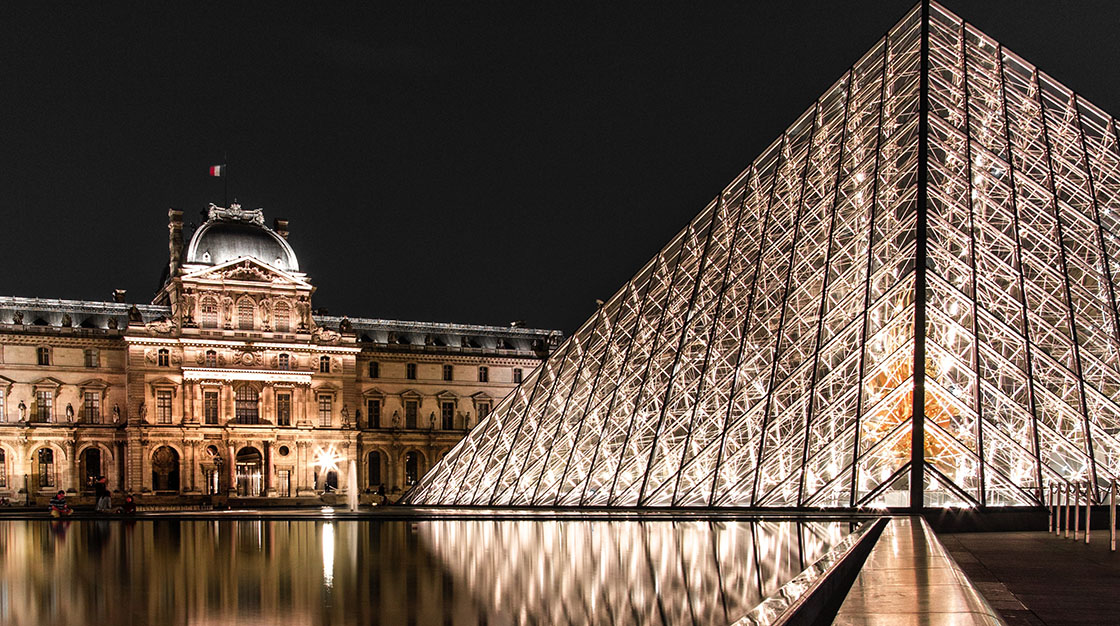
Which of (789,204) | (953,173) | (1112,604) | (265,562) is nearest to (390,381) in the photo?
(789,204)

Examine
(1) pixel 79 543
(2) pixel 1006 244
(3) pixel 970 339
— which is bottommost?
(1) pixel 79 543

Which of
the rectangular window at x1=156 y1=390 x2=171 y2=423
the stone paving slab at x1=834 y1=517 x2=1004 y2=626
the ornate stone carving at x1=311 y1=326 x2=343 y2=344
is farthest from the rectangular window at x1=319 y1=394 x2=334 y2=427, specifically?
the stone paving slab at x1=834 y1=517 x2=1004 y2=626

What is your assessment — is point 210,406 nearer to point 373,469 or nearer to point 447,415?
point 373,469

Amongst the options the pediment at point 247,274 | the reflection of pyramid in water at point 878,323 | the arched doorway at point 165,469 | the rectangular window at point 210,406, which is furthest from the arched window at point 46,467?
the reflection of pyramid in water at point 878,323

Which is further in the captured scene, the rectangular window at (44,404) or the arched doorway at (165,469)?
the arched doorway at (165,469)

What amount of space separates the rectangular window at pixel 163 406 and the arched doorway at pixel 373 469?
37.3 feet

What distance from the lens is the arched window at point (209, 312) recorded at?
62.5m

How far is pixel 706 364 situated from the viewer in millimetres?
27469

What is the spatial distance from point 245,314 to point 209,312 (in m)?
1.80

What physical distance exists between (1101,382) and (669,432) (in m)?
8.70

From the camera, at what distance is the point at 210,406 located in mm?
63219

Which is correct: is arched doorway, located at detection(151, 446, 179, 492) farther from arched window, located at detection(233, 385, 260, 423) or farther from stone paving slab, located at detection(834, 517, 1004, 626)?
stone paving slab, located at detection(834, 517, 1004, 626)

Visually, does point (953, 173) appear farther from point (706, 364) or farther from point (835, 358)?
point (706, 364)

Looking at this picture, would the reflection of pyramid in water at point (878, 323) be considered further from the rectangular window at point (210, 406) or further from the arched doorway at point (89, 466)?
the arched doorway at point (89, 466)
